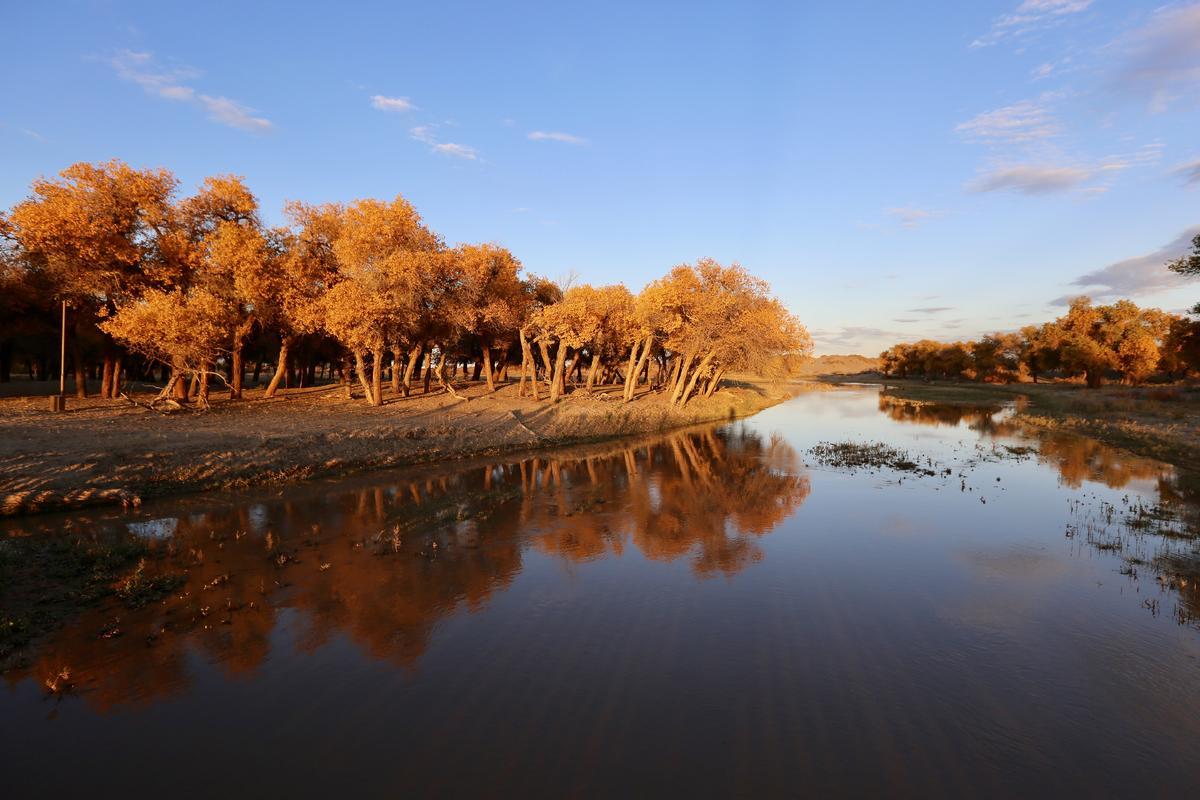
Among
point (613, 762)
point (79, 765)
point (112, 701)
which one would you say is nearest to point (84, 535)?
point (112, 701)

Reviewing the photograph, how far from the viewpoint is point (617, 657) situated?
9.19m

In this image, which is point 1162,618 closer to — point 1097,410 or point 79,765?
point 79,765

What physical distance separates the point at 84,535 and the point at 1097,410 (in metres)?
73.2

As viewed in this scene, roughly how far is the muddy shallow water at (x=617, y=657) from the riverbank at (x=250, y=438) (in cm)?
217

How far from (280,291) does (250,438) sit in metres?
15.2

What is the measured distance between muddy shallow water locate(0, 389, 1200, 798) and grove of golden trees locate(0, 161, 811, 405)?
1907cm

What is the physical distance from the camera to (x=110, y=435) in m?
22.2

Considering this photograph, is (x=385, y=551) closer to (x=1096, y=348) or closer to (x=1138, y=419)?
(x=1138, y=419)

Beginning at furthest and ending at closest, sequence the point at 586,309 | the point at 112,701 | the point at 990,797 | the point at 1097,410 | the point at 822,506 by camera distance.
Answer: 1. the point at 1097,410
2. the point at 586,309
3. the point at 822,506
4. the point at 112,701
5. the point at 990,797

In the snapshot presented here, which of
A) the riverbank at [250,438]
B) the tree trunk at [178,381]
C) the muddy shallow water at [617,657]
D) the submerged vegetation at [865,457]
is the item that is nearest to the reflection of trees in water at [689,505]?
the muddy shallow water at [617,657]

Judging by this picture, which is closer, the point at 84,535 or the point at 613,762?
the point at 613,762

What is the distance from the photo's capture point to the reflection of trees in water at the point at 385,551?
904cm

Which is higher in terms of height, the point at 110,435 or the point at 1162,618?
the point at 110,435

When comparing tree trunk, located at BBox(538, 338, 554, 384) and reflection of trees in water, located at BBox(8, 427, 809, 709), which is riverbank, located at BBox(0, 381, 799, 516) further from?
tree trunk, located at BBox(538, 338, 554, 384)
